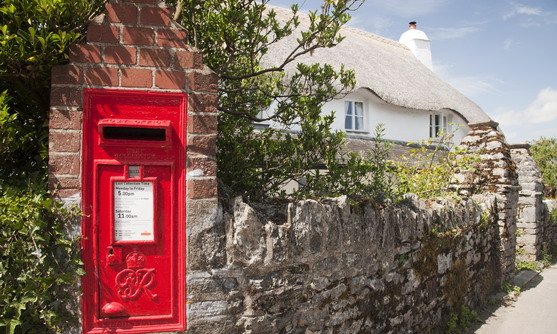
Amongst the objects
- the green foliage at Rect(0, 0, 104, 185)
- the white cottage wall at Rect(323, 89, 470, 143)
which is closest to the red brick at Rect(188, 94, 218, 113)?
the green foliage at Rect(0, 0, 104, 185)

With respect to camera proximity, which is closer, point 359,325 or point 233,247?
point 233,247

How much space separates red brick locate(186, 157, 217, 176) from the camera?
115 inches

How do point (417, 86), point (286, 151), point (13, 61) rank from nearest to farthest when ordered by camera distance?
point (13, 61), point (286, 151), point (417, 86)

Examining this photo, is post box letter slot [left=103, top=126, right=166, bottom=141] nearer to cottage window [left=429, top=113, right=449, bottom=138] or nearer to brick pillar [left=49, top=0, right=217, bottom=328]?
brick pillar [left=49, top=0, right=217, bottom=328]

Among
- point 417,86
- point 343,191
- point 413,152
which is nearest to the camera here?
point 343,191

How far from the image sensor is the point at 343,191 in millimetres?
4547

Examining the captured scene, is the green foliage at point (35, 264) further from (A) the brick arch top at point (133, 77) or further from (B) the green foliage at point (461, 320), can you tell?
(B) the green foliage at point (461, 320)

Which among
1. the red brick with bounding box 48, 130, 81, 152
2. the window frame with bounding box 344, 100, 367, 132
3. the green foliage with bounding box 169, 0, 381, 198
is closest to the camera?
the red brick with bounding box 48, 130, 81, 152

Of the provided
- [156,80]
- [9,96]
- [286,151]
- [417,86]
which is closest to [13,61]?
[9,96]

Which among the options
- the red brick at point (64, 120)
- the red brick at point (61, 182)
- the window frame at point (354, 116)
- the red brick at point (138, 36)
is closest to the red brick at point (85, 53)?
the red brick at point (138, 36)

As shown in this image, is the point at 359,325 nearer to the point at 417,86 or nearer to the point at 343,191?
the point at 343,191

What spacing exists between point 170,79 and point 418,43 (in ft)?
84.5

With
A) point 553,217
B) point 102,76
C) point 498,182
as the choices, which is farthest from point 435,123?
point 102,76

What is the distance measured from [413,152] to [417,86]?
14.2 meters
